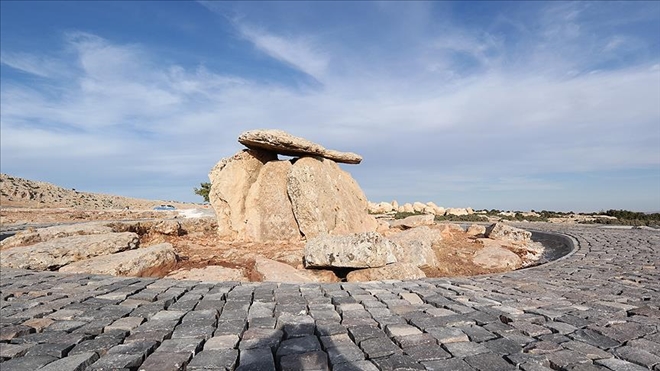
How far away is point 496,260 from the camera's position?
881 centimetres

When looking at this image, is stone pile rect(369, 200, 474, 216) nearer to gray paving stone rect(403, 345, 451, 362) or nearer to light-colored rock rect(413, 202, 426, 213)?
light-colored rock rect(413, 202, 426, 213)

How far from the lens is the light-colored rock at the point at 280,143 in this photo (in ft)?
33.9

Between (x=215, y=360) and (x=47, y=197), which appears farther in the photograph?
(x=47, y=197)

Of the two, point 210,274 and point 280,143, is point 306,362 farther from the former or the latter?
point 280,143

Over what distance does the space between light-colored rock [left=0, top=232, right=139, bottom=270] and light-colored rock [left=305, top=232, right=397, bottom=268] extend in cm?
431

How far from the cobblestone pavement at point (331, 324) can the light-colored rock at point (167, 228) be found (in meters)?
5.59

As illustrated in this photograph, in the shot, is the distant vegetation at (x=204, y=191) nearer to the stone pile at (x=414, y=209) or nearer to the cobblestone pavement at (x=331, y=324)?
the stone pile at (x=414, y=209)

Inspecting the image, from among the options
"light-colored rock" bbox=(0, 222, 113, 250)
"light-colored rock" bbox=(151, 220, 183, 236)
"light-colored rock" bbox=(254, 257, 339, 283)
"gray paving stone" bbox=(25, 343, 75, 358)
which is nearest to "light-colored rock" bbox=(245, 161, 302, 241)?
"light-colored rock" bbox=(151, 220, 183, 236)

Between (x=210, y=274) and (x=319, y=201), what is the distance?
4.47m

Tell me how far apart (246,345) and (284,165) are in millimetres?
8827

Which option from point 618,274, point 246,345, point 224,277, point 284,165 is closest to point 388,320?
point 246,345

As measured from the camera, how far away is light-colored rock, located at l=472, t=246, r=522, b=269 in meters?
8.63

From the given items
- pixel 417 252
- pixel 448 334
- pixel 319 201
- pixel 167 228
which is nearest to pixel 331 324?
pixel 448 334

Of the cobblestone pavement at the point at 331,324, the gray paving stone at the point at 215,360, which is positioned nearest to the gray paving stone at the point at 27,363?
the cobblestone pavement at the point at 331,324
